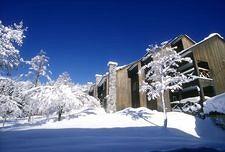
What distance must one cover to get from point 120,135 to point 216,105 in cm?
842

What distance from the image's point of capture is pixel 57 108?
775 inches

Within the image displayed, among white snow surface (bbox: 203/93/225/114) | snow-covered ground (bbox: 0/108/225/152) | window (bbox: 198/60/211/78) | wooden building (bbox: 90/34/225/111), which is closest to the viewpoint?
snow-covered ground (bbox: 0/108/225/152)

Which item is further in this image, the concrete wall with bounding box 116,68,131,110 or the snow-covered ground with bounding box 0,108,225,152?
the concrete wall with bounding box 116,68,131,110

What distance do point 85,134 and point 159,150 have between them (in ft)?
16.7

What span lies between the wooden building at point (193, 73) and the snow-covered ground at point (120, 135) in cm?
438

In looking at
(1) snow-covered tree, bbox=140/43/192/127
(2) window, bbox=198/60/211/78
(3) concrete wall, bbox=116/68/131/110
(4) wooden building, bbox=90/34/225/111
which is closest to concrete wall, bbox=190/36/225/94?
(4) wooden building, bbox=90/34/225/111

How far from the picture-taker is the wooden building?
74.7 feet

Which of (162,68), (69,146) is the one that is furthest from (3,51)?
(162,68)

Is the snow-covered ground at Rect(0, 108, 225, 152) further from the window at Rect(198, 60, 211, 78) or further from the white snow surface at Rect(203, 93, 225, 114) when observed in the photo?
the window at Rect(198, 60, 211, 78)

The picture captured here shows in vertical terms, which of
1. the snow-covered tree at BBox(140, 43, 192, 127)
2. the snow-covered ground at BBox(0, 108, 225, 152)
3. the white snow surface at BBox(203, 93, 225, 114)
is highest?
the snow-covered tree at BBox(140, 43, 192, 127)

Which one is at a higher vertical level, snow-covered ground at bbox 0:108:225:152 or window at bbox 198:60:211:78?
window at bbox 198:60:211:78

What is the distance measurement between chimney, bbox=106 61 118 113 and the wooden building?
357 millimetres

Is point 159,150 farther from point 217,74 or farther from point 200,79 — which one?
point 217,74

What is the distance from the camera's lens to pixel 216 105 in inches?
656
